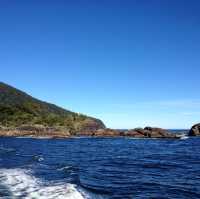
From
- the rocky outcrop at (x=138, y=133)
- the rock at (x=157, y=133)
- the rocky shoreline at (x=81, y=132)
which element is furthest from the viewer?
the rocky shoreline at (x=81, y=132)

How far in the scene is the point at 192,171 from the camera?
1630 inches

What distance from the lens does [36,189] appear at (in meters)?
28.8

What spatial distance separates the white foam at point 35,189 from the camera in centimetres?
2644

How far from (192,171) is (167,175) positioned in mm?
4853

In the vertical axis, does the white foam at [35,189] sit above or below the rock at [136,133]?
below

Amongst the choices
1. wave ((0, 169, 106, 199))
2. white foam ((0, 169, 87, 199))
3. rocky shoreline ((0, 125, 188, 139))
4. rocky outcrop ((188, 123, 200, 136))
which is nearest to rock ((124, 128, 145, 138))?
rocky shoreline ((0, 125, 188, 139))

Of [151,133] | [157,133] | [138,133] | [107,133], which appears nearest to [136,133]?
[138,133]

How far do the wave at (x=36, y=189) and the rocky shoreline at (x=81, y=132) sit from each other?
12414cm

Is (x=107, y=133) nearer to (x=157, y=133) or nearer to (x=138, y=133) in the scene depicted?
(x=138, y=133)

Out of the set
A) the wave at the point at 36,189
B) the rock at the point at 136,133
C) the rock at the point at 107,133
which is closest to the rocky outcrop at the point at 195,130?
the rock at the point at 136,133

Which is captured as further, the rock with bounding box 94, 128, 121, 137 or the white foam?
the rock with bounding box 94, 128, 121, 137

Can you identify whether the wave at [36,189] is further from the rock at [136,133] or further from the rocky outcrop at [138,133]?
the rock at [136,133]

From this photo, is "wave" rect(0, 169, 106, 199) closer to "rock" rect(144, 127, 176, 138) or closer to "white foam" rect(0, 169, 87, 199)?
"white foam" rect(0, 169, 87, 199)

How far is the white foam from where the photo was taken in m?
26.4
